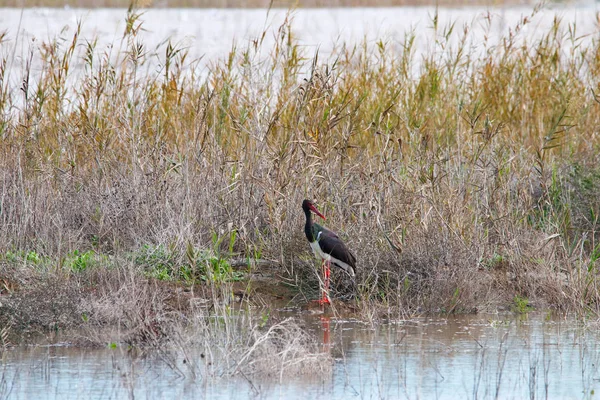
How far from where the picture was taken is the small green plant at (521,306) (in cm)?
798

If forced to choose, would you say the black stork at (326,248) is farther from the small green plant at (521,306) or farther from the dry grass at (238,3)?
the dry grass at (238,3)

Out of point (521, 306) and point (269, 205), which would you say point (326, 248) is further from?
point (521, 306)

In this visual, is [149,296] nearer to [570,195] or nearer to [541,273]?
[541,273]

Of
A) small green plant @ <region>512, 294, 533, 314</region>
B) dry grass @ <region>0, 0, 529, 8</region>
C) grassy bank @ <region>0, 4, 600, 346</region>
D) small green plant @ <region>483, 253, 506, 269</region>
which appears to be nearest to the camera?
grassy bank @ <region>0, 4, 600, 346</region>

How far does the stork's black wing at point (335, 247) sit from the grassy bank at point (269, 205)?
0.76 ft

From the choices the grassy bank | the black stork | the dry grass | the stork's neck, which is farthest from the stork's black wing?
the dry grass

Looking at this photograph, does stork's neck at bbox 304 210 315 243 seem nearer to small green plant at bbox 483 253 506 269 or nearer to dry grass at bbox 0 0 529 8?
small green plant at bbox 483 253 506 269

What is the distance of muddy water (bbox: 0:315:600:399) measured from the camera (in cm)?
574

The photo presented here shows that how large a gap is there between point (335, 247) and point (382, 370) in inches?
61.9

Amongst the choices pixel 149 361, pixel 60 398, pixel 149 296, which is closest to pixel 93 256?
pixel 149 296

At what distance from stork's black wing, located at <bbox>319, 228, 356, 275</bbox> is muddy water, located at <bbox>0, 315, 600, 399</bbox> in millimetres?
591

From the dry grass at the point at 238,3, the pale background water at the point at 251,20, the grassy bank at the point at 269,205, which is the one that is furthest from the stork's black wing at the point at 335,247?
the dry grass at the point at 238,3

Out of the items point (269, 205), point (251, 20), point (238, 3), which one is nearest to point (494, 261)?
point (269, 205)

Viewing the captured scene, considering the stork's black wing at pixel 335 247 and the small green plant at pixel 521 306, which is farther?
the small green plant at pixel 521 306
